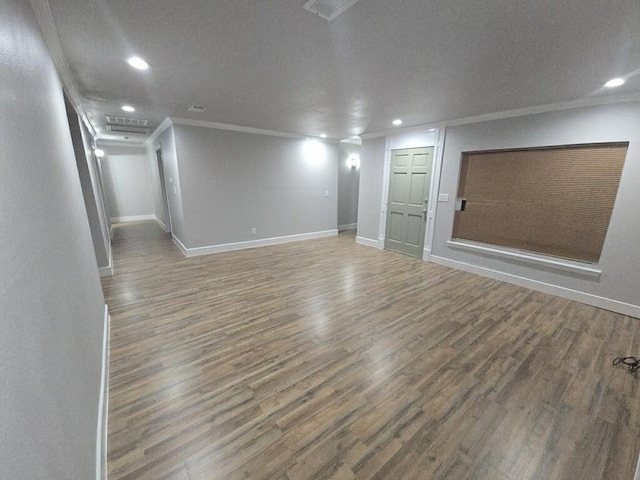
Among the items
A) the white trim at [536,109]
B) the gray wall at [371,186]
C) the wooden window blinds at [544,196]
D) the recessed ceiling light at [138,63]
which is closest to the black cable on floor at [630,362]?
the wooden window blinds at [544,196]

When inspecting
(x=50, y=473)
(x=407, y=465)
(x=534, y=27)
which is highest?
(x=534, y=27)

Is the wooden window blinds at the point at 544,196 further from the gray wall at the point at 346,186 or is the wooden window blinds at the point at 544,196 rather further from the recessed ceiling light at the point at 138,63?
the recessed ceiling light at the point at 138,63

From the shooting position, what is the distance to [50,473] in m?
0.73

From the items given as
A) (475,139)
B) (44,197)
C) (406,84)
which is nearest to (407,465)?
(44,197)

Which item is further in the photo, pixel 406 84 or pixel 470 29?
pixel 406 84

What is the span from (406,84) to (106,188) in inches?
361

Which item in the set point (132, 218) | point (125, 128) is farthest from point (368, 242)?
point (132, 218)

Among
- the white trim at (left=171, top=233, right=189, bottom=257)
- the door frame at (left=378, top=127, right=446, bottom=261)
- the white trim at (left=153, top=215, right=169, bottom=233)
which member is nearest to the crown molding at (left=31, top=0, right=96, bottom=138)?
the white trim at (left=171, top=233, right=189, bottom=257)

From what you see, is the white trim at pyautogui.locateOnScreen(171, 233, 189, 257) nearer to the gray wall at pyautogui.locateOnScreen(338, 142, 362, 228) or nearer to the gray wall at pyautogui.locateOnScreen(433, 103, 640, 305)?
the gray wall at pyautogui.locateOnScreen(338, 142, 362, 228)

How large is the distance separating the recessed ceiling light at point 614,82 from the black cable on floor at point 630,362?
2506 mm

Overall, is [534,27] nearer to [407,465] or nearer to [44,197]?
[407,465]

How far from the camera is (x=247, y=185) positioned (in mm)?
5211

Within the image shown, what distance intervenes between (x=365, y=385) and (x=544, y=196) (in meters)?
3.46

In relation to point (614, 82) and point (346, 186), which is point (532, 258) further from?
point (346, 186)
